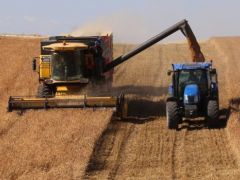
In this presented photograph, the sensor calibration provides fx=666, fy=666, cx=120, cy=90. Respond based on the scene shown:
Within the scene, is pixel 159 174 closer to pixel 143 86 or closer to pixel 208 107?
pixel 208 107

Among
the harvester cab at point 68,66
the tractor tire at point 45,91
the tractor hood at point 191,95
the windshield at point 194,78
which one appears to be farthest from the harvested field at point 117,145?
the harvester cab at point 68,66

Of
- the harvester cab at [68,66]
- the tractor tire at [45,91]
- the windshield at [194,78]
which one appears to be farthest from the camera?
the tractor tire at [45,91]

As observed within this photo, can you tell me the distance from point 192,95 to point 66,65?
556 centimetres

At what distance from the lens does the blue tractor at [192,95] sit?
19.0 metres

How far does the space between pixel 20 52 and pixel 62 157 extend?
25.6 meters

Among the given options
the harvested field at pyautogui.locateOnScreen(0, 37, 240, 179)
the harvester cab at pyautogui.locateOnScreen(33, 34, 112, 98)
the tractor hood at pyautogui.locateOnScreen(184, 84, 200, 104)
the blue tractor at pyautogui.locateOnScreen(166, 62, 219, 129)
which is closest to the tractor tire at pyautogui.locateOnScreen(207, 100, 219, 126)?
the blue tractor at pyautogui.locateOnScreen(166, 62, 219, 129)

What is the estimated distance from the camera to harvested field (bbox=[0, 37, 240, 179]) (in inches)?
565

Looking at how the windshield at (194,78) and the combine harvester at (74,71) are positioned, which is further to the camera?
the combine harvester at (74,71)

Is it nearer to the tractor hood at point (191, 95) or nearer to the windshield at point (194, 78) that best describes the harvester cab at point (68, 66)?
the windshield at point (194, 78)

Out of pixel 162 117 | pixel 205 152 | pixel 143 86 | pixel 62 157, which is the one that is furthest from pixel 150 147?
pixel 143 86

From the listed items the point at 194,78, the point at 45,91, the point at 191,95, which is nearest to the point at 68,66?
the point at 45,91

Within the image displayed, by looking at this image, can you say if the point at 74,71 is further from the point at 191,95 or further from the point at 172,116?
the point at 191,95

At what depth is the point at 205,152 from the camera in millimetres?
16125

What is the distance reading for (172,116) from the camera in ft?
62.0
